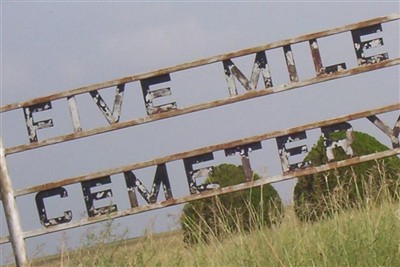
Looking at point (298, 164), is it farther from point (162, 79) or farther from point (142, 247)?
point (142, 247)

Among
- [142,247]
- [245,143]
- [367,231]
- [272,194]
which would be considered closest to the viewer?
[367,231]

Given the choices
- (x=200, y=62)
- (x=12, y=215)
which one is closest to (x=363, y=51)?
(x=200, y=62)

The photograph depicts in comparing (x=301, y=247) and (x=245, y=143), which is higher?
(x=245, y=143)

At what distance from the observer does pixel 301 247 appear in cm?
557

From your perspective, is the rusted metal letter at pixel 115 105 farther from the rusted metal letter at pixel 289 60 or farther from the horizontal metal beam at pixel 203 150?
the rusted metal letter at pixel 289 60

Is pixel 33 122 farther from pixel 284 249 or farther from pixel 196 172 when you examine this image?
pixel 284 249

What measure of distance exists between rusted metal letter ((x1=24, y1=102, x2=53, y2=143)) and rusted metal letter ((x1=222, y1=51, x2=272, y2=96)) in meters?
1.93

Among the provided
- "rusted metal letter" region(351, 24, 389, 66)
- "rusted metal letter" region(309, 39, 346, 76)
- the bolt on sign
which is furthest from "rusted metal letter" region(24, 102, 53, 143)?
"rusted metal letter" region(351, 24, 389, 66)

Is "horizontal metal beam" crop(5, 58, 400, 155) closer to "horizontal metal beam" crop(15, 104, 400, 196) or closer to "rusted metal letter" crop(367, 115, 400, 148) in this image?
"horizontal metal beam" crop(15, 104, 400, 196)

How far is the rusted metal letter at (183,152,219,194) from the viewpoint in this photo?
27.8 feet

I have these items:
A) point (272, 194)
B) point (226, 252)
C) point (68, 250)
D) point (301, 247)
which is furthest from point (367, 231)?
point (272, 194)

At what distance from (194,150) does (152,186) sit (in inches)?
24.7

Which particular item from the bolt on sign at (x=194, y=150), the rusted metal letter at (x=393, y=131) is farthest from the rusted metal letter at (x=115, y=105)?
the rusted metal letter at (x=393, y=131)

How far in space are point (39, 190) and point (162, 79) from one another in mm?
1732
